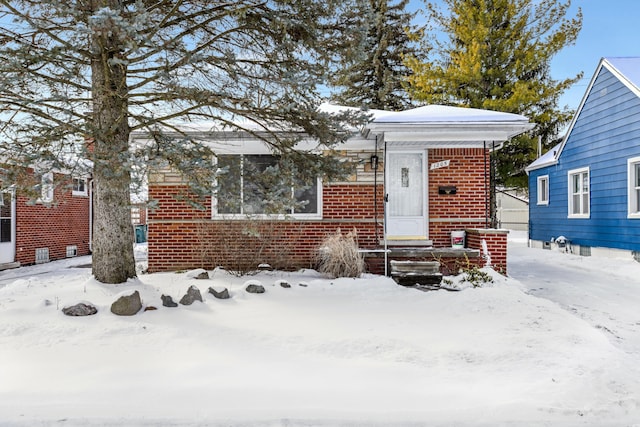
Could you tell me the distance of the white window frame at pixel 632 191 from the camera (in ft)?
36.1

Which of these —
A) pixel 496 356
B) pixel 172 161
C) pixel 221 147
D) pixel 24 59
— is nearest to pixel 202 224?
pixel 221 147

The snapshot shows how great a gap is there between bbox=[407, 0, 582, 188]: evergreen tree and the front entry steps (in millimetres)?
10983

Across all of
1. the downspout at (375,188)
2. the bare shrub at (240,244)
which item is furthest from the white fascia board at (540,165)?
the bare shrub at (240,244)

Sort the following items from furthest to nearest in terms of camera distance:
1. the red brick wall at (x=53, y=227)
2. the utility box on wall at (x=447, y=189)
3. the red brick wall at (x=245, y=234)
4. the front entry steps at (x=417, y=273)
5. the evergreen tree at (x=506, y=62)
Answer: the evergreen tree at (x=506, y=62) < the red brick wall at (x=53, y=227) < the utility box on wall at (x=447, y=189) < the red brick wall at (x=245, y=234) < the front entry steps at (x=417, y=273)

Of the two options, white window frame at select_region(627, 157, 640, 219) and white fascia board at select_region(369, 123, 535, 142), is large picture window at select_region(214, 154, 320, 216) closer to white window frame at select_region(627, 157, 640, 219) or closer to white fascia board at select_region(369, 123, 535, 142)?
white fascia board at select_region(369, 123, 535, 142)

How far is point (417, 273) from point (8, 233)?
39.1 feet

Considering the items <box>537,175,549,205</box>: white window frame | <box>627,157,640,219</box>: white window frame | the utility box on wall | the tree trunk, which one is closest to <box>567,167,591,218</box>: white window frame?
<box>537,175,549,205</box>: white window frame

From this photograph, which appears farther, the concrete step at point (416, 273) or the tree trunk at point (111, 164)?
the concrete step at point (416, 273)

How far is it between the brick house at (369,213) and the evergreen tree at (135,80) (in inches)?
101

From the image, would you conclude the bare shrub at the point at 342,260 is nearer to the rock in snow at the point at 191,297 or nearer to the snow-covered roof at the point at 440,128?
the snow-covered roof at the point at 440,128

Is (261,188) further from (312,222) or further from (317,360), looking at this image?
(312,222)

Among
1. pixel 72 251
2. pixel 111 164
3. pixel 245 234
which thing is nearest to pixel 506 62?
A: pixel 245 234

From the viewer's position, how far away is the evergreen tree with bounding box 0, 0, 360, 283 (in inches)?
195

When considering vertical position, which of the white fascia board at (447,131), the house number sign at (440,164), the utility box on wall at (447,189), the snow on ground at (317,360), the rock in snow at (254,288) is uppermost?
the white fascia board at (447,131)
